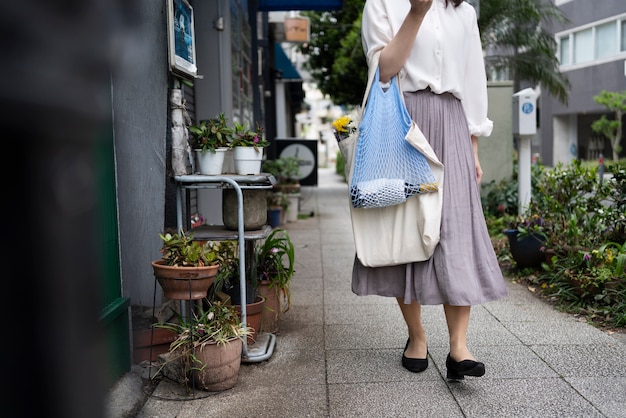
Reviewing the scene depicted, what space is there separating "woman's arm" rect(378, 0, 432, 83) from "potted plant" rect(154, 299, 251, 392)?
4.64 feet

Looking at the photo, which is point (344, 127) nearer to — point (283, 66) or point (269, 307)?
point (269, 307)

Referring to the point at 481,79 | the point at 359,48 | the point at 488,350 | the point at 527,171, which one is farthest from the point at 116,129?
the point at 359,48

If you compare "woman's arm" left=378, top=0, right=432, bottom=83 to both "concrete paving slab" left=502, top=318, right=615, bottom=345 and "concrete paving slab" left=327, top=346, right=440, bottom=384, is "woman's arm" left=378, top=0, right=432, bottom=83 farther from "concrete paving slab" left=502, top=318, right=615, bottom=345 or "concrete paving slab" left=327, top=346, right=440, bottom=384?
"concrete paving slab" left=502, top=318, right=615, bottom=345

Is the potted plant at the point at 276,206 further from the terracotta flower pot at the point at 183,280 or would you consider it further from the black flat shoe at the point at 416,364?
the terracotta flower pot at the point at 183,280

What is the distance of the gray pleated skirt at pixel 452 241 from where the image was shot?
2.87m

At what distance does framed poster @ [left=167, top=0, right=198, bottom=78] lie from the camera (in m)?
3.32

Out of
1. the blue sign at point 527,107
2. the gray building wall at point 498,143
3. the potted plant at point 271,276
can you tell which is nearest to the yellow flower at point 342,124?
the potted plant at point 271,276

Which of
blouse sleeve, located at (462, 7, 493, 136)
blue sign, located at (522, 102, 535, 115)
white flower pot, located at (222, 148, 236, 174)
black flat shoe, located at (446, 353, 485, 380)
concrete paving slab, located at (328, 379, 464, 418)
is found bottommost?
concrete paving slab, located at (328, 379, 464, 418)

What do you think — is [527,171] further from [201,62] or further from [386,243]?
[386,243]

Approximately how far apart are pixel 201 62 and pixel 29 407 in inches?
212

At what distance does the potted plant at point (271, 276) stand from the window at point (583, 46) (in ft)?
92.9

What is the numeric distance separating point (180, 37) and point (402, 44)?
1.37m

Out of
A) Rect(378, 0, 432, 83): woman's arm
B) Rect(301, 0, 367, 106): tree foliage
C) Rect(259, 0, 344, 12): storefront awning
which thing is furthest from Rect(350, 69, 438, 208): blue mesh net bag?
Rect(301, 0, 367, 106): tree foliage

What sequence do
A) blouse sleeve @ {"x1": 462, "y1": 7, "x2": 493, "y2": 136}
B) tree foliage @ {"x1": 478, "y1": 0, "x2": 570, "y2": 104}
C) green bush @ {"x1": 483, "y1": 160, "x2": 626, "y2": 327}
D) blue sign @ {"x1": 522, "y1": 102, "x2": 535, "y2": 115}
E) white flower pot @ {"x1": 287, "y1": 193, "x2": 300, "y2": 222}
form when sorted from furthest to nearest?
tree foliage @ {"x1": 478, "y1": 0, "x2": 570, "y2": 104} < white flower pot @ {"x1": 287, "y1": 193, "x2": 300, "y2": 222} < blue sign @ {"x1": 522, "y1": 102, "x2": 535, "y2": 115} < green bush @ {"x1": 483, "y1": 160, "x2": 626, "y2": 327} < blouse sleeve @ {"x1": 462, "y1": 7, "x2": 493, "y2": 136}
